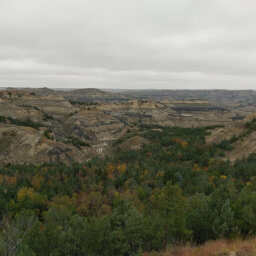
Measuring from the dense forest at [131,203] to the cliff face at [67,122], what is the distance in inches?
279

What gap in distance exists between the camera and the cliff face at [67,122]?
56594 millimetres

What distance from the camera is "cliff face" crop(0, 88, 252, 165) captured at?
56594 mm

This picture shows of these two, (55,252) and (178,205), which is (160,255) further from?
(55,252)

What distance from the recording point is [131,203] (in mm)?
20750

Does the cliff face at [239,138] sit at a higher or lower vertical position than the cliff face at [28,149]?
higher

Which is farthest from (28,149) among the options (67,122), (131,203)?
(67,122)

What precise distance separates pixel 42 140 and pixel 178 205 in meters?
52.9

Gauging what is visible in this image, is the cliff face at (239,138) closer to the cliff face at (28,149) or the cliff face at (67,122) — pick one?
the cliff face at (67,122)

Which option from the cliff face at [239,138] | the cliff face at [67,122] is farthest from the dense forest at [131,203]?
the cliff face at [67,122]

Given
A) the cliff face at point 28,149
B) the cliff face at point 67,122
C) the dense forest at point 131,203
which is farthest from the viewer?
the cliff face at point 67,122

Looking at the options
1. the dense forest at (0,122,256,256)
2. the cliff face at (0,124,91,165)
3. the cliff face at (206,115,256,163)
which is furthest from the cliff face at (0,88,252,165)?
→ the cliff face at (206,115,256,163)

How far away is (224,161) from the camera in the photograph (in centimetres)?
5056

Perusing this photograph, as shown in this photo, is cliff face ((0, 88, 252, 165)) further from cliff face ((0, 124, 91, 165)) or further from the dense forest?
the dense forest

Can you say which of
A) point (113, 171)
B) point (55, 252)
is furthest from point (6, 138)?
point (55, 252)
